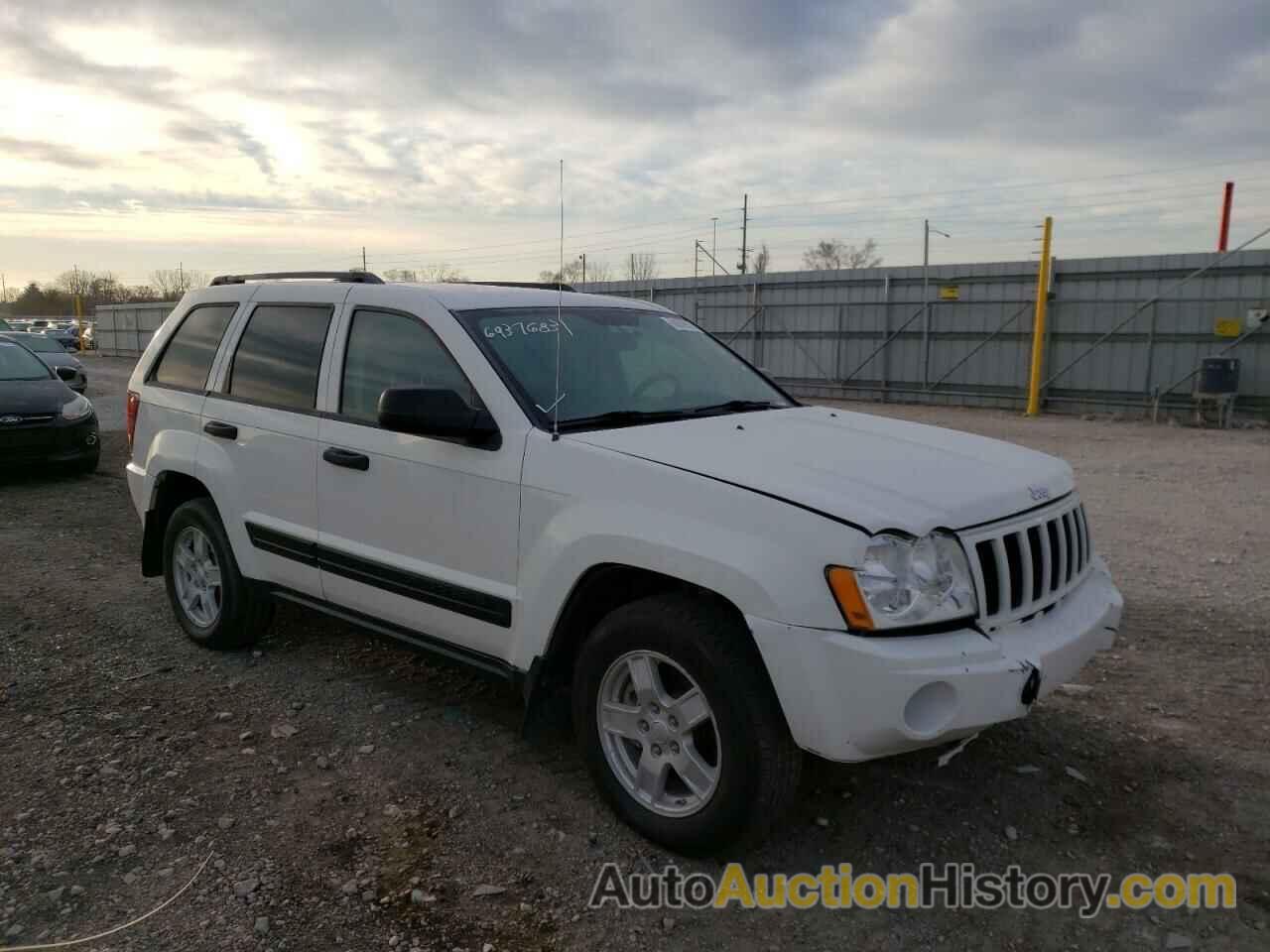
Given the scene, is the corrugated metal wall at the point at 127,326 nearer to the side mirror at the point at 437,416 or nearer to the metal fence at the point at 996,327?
the metal fence at the point at 996,327

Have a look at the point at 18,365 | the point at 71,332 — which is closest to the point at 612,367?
the point at 18,365

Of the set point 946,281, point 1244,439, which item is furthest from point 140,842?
point 946,281

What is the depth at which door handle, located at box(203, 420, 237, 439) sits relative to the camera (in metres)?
4.59

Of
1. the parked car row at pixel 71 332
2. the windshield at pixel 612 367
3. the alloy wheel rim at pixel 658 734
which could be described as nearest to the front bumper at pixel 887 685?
the alloy wheel rim at pixel 658 734

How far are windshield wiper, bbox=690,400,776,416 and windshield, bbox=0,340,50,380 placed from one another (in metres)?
9.01

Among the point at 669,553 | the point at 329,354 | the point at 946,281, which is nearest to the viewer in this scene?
the point at 669,553

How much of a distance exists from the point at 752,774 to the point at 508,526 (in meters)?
1.19

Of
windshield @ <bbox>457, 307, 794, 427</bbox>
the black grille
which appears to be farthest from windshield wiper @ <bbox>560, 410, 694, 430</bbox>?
the black grille

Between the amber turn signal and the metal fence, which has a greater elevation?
the metal fence

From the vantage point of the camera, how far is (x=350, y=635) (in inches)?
207

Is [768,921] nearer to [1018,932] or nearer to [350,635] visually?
[1018,932]

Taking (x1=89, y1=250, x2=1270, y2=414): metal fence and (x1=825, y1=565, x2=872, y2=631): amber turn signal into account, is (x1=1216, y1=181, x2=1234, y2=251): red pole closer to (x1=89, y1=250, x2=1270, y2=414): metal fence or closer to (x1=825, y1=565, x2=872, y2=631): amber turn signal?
(x1=89, y1=250, x2=1270, y2=414): metal fence

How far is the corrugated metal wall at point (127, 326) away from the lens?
4047cm

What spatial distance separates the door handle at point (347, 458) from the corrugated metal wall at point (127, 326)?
130ft
